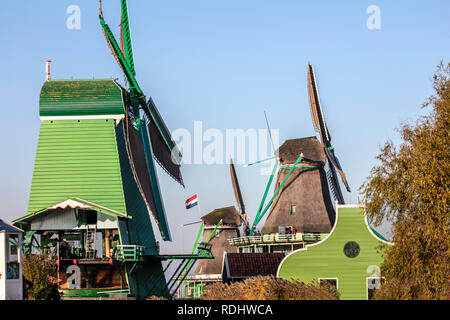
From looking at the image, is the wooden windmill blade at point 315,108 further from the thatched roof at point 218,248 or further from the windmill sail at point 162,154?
the thatched roof at point 218,248

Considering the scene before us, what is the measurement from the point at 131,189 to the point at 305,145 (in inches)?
727

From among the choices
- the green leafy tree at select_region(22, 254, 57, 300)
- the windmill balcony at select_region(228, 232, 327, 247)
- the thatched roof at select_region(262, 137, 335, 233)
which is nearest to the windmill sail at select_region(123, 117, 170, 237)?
the green leafy tree at select_region(22, 254, 57, 300)

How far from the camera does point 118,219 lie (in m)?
32.4

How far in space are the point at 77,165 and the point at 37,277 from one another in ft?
19.3

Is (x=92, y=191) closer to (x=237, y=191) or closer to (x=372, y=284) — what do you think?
(x=372, y=284)

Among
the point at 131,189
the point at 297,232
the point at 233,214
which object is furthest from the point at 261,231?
the point at 131,189

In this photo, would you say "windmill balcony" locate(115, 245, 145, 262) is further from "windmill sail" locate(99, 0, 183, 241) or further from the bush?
the bush

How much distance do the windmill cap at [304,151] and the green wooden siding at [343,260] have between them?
16.6 metres

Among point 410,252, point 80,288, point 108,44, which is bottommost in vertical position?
point 80,288

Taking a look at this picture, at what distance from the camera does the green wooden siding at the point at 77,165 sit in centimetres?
3322

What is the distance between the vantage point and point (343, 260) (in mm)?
33375

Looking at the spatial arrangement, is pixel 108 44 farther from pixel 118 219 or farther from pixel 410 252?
pixel 410 252

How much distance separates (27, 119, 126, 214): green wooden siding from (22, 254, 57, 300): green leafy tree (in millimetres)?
3302
